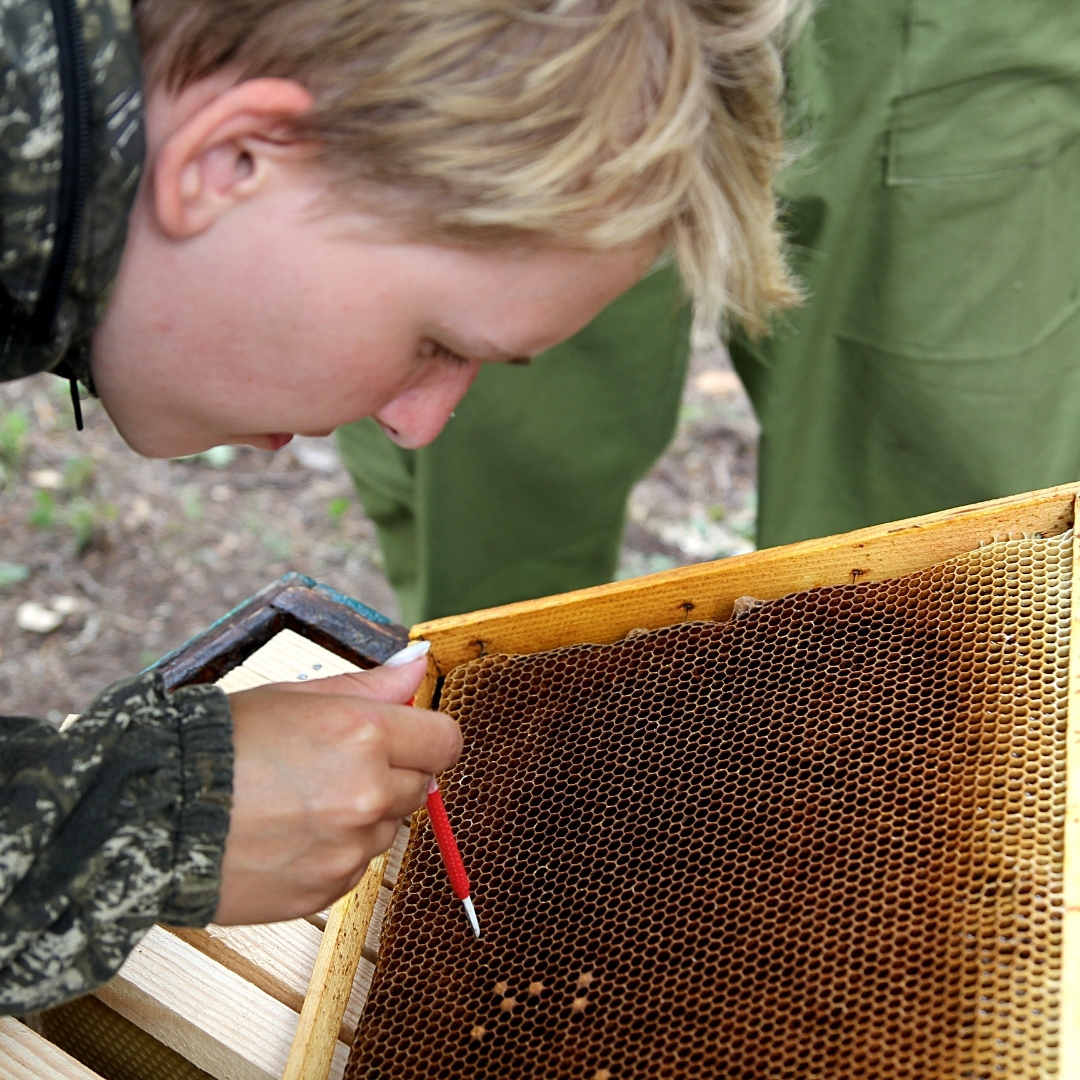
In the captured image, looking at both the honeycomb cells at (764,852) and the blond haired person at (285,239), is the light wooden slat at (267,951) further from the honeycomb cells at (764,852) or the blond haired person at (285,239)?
the blond haired person at (285,239)

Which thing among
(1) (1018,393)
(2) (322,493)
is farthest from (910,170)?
(2) (322,493)

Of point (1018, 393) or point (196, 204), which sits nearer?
point (196, 204)

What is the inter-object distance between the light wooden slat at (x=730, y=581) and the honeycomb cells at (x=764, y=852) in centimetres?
4

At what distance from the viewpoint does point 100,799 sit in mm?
941

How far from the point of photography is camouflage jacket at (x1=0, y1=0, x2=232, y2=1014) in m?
0.90

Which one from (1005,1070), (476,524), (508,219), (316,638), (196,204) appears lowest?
(476,524)

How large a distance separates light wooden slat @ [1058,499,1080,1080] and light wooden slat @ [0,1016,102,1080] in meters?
0.90

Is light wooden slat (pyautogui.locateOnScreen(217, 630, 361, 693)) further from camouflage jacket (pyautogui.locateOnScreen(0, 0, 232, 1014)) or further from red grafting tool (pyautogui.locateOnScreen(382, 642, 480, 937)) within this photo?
camouflage jacket (pyautogui.locateOnScreen(0, 0, 232, 1014))

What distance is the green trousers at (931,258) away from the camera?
5.75 feet

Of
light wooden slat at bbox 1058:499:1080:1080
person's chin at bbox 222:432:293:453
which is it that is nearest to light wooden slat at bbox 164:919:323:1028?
person's chin at bbox 222:432:293:453

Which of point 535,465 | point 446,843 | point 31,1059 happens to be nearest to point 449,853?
point 446,843

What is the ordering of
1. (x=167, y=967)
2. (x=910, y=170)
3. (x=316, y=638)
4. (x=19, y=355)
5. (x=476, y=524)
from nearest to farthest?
(x=19, y=355) → (x=167, y=967) → (x=316, y=638) → (x=910, y=170) → (x=476, y=524)

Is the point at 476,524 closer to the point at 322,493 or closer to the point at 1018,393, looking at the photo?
the point at 1018,393

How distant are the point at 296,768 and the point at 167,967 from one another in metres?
0.37
